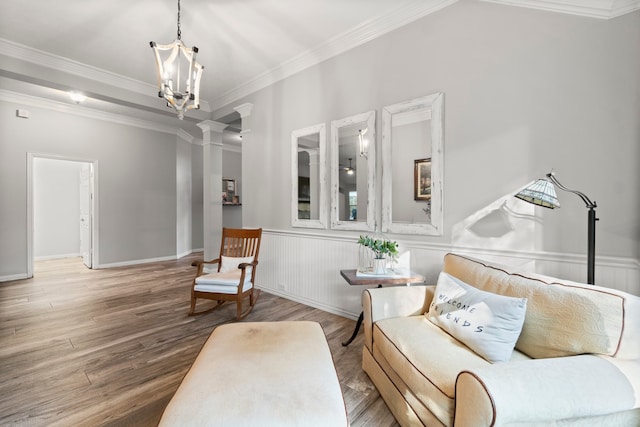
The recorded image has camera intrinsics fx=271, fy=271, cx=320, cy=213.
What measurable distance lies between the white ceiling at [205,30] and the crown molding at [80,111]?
161cm

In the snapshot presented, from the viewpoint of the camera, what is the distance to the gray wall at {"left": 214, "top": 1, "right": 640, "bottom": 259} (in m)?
1.66

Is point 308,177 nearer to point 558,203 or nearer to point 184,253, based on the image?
point 558,203

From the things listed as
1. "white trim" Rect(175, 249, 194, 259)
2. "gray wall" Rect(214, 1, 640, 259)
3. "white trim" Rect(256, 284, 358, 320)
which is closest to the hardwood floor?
"white trim" Rect(256, 284, 358, 320)

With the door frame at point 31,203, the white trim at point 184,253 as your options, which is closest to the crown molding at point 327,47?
the door frame at point 31,203

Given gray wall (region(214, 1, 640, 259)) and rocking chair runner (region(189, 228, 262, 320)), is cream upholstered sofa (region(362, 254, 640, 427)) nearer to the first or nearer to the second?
gray wall (region(214, 1, 640, 259))

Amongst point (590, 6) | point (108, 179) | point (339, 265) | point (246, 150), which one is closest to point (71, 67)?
point (246, 150)

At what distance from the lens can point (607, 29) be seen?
169 centimetres

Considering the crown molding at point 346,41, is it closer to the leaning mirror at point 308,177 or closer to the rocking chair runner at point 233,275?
the leaning mirror at point 308,177

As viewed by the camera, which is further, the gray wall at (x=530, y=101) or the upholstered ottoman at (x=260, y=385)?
the gray wall at (x=530, y=101)

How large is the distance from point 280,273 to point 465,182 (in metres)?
2.46

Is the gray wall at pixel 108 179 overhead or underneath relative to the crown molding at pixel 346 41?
underneath

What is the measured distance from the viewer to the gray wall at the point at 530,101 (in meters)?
1.66

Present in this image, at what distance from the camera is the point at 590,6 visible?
1723mm

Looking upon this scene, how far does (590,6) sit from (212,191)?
4792mm
